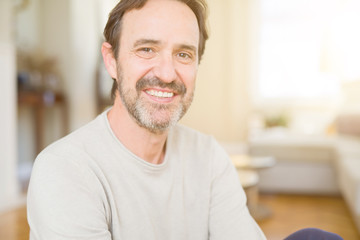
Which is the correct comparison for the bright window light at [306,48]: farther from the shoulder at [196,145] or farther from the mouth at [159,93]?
the mouth at [159,93]

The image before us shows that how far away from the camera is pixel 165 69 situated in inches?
35.3

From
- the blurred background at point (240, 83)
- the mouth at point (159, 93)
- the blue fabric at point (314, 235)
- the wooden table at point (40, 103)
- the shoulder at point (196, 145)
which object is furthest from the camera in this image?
the wooden table at point (40, 103)

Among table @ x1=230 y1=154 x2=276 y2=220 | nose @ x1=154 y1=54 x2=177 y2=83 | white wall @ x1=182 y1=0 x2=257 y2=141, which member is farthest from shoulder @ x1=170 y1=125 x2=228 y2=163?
white wall @ x1=182 y1=0 x2=257 y2=141

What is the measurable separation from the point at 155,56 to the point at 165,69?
0.04 m

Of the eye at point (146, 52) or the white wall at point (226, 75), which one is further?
the white wall at point (226, 75)

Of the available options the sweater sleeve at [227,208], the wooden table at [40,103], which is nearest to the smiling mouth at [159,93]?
the sweater sleeve at [227,208]

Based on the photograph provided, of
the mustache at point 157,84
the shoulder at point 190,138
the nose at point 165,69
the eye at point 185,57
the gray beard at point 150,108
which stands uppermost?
the eye at point 185,57

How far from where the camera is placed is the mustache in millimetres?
908

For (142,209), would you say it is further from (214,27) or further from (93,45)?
(214,27)

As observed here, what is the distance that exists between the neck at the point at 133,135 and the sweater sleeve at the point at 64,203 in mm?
166

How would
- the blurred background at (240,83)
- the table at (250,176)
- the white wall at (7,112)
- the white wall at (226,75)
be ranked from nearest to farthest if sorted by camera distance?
1. the table at (250,176)
2. the white wall at (7,112)
3. the blurred background at (240,83)
4. the white wall at (226,75)

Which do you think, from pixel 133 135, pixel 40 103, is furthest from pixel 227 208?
pixel 40 103

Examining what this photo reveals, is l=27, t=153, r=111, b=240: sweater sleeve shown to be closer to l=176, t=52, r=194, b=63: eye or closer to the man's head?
the man's head

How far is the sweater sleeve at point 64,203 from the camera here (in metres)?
0.71
